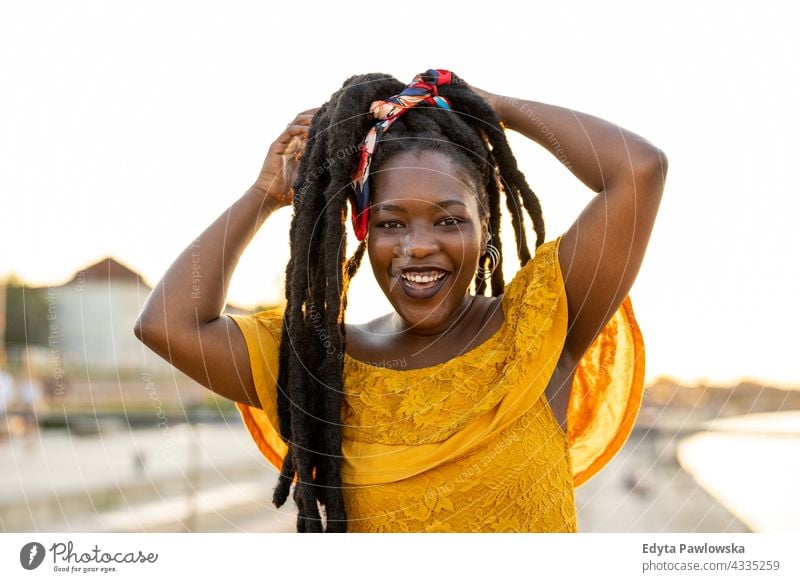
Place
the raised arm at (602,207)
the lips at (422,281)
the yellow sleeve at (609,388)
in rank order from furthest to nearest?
the yellow sleeve at (609,388) → the lips at (422,281) → the raised arm at (602,207)

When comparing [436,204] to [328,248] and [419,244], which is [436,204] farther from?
[328,248]

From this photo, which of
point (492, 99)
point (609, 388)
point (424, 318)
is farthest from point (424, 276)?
point (609, 388)

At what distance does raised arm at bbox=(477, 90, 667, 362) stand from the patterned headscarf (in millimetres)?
265

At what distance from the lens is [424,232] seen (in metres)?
1.85

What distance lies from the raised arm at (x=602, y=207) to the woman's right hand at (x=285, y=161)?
1.84ft

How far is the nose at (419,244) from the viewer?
1835 millimetres

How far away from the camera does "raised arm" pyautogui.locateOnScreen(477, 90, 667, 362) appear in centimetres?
179

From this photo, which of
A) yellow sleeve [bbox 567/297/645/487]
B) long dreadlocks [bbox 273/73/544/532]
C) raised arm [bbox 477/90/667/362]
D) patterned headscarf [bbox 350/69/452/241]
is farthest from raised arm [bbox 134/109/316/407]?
yellow sleeve [bbox 567/297/645/487]

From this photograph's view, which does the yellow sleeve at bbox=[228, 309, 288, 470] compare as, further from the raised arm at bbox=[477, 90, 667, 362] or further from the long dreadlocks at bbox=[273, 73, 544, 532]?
the raised arm at bbox=[477, 90, 667, 362]

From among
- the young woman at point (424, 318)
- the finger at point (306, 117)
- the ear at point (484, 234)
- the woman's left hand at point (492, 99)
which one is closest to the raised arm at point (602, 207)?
the young woman at point (424, 318)

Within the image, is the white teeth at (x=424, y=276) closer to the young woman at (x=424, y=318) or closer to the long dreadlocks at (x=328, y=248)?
the young woman at (x=424, y=318)
